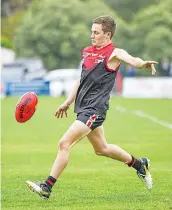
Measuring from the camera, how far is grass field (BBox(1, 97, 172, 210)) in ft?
34.9

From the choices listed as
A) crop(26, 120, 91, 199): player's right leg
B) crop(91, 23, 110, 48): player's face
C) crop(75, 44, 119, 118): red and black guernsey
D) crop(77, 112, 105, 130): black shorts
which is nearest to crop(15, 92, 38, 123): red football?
crop(75, 44, 119, 118): red and black guernsey

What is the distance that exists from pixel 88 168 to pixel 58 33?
5880 cm

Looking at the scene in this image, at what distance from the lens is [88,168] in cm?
1524

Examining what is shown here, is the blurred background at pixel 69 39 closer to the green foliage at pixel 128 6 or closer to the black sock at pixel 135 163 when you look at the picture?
the green foliage at pixel 128 6

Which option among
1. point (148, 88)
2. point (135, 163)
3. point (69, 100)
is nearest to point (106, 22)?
point (69, 100)

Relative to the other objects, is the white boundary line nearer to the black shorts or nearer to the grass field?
the grass field

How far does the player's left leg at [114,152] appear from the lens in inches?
432

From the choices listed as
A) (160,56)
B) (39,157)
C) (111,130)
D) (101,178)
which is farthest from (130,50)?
(101,178)

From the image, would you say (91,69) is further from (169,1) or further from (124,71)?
(169,1)

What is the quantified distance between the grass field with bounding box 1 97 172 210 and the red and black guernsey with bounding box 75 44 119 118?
1.08m

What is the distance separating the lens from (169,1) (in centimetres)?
7469

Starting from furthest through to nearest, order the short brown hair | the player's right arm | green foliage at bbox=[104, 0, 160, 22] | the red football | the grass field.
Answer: green foliage at bbox=[104, 0, 160, 22] → the red football → the player's right arm → the short brown hair → the grass field

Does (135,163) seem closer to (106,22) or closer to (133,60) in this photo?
(133,60)

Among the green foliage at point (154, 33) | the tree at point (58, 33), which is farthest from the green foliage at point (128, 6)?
the green foliage at point (154, 33)
